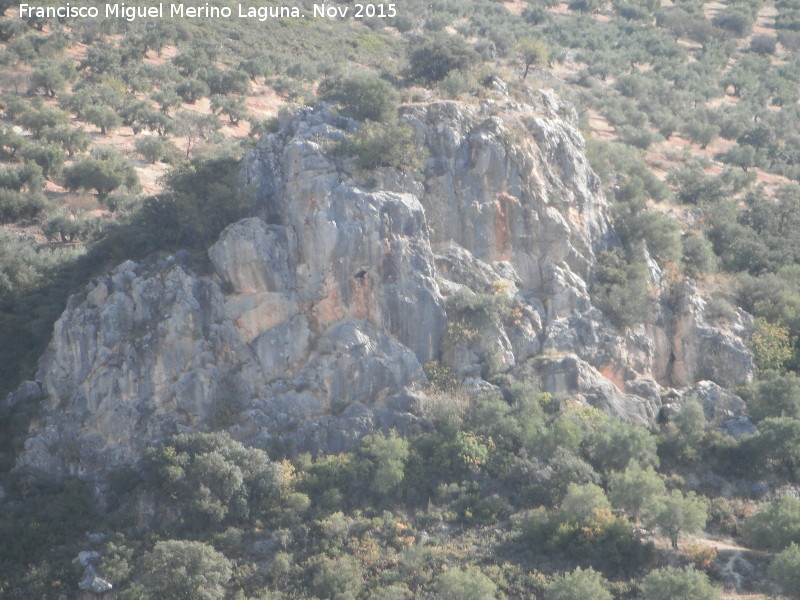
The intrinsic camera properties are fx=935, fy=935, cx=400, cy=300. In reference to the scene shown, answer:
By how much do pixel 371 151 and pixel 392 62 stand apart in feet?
92.0

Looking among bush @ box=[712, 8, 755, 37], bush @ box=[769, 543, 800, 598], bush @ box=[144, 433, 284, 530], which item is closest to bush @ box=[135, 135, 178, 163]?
bush @ box=[144, 433, 284, 530]

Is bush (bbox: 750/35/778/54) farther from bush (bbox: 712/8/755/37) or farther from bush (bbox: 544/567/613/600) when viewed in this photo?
bush (bbox: 544/567/613/600)

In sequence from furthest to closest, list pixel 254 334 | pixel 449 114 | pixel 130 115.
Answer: pixel 130 115, pixel 449 114, pixel 254 334

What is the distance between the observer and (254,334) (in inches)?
1173

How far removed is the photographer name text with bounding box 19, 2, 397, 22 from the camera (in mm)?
55281

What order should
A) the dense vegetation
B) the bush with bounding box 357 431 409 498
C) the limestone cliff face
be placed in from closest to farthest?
the dense vegetation
the bush with bounding box 357 431 409 498
the limestone cliff face

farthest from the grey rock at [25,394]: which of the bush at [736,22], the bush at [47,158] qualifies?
the bush at [736,22]

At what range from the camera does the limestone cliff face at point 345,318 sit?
94.8ft

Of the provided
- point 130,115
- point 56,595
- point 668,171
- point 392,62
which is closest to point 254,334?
point 56,595

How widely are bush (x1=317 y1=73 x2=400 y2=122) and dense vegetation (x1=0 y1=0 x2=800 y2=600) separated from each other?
97 millimetres

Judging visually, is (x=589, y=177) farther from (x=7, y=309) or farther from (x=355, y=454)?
(x=7, y=309)

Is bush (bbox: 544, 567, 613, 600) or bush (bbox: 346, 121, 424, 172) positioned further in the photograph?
bush (bbox: 346, 121, 424, 172)

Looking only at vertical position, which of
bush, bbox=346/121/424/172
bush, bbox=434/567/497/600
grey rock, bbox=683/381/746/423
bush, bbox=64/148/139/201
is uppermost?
bush, bbox=346/121/424/172

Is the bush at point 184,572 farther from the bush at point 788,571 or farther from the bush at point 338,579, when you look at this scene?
the bush at point 788,571
